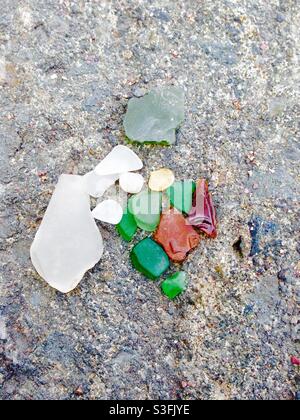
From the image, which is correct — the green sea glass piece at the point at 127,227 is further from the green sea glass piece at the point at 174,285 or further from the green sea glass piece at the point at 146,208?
the green sea glass piece at the point at 174,285

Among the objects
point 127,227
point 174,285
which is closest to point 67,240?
point 127,227

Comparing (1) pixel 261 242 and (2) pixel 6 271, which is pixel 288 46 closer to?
(1) pixel 261 242

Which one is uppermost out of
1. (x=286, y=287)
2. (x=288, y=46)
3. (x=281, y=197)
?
(x=288, y=46)

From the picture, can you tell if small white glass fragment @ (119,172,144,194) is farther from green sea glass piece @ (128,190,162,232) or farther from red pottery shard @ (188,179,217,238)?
red pottery shard @ (188,179,217,238)

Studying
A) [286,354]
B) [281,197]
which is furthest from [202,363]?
[281,197]

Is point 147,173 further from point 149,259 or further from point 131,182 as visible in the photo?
point 149,259

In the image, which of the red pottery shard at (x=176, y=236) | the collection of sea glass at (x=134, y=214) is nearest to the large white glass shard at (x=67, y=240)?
the collection of sea glass at (x=134, y=214)

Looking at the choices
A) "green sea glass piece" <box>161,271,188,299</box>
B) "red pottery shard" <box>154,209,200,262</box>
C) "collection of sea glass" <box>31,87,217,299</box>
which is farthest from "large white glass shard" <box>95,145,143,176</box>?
"green sea glass piece" <box>161,271,188,299</box>
